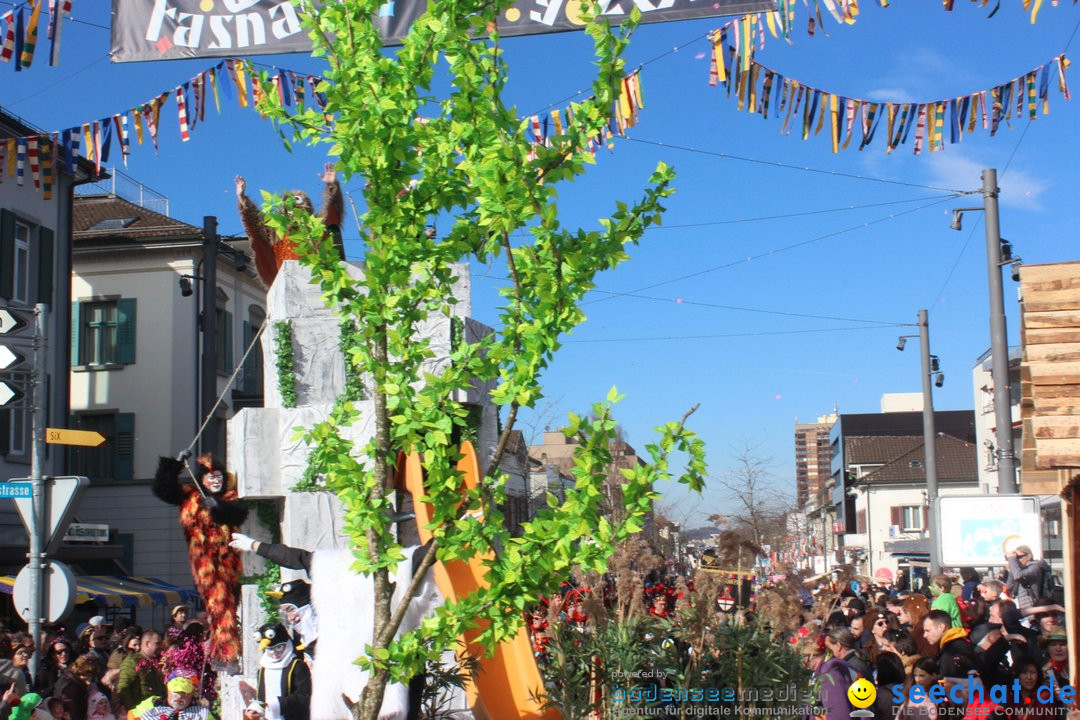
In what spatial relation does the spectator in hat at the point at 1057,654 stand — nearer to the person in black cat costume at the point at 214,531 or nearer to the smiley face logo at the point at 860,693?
the smiley face logo at the point at 860,693

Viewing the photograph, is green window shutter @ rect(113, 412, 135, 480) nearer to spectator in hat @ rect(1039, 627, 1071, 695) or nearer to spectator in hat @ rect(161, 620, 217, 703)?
spectator in hat @ rect(161, 620, 217, 703)

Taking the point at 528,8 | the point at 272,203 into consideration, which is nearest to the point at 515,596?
the point at 272,203

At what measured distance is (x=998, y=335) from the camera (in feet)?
43.5

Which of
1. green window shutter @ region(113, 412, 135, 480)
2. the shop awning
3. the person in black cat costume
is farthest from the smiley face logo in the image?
green window shutter @ region(113, 412, 135, 480)

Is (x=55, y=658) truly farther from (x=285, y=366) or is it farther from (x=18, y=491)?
(x=285, y=366)

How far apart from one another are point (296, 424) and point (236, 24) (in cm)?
292

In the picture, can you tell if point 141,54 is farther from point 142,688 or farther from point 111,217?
point 111,217

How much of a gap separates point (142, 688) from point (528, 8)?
21.8ft

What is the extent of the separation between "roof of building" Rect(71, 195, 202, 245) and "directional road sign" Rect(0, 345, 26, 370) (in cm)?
2124

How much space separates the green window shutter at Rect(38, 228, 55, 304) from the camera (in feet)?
76.4

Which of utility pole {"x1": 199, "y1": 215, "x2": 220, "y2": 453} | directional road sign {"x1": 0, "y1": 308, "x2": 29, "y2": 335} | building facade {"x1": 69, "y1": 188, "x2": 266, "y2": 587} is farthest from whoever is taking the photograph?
building facade {"x1": 69, "y1": 188, "x2": 266, "y2": 587}

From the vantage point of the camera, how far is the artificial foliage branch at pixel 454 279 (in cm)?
436

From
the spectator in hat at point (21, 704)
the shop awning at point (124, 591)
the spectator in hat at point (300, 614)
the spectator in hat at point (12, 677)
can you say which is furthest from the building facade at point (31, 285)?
the spectator in hat at point (300, 614)

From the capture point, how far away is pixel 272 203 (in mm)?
4852
